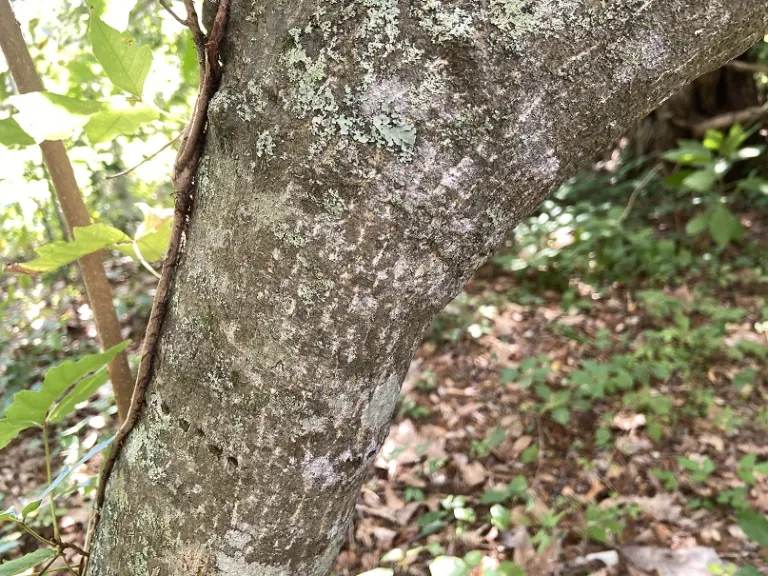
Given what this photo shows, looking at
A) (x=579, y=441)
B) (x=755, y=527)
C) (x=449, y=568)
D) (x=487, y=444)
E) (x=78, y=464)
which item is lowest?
(x=579, y=441)

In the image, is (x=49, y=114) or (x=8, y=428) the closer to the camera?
(x=49, y=114)

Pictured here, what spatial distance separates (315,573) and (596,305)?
3.33 meters

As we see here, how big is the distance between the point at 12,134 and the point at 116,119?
0.14 meters

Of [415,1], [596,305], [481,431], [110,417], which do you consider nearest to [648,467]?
[481,431]

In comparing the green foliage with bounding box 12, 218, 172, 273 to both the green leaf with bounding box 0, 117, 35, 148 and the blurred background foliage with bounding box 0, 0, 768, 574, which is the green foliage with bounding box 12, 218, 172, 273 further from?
the blurred background foliage with bounding box 0, 0, 768, 574

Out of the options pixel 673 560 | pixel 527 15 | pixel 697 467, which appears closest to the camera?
pixel 527 15

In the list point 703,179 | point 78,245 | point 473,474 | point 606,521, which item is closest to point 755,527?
point 606,521

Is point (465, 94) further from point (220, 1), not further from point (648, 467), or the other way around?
point (648, 467)

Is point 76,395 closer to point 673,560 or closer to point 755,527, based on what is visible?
point 755,527

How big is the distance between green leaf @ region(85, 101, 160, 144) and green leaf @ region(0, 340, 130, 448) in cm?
34

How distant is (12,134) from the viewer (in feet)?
2.44

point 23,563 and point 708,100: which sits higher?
point 708,100

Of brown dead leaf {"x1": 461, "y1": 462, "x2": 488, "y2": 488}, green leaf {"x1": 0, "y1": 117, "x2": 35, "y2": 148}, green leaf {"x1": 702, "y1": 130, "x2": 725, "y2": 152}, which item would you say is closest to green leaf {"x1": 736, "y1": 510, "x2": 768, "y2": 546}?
brown dead leaf {"x1": 461, "y1": 462, "x2": 488, "y2": 488}

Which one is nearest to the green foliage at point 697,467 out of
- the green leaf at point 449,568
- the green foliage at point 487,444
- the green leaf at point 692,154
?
the green foliage at point 487,444
